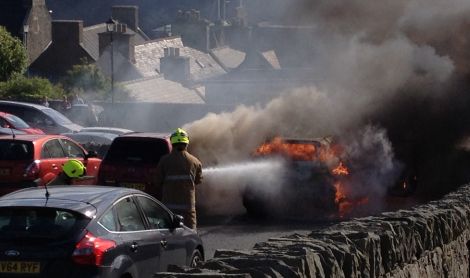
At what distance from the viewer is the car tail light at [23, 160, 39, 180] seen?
21219 mm

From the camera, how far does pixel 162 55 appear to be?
2783 inches

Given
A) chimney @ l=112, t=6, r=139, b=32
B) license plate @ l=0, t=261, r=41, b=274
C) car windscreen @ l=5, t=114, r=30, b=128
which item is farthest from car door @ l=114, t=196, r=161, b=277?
chimney @ l=112, t=6, r=139, b=32

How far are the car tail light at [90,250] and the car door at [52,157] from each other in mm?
10596

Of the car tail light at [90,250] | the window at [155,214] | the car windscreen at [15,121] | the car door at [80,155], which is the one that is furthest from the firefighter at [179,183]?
the car windscreen at [15,121]

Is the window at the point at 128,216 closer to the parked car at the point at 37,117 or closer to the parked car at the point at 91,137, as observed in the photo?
the parked car at the point at 91,137

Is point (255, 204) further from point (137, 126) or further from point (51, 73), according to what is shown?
point (51, 73)

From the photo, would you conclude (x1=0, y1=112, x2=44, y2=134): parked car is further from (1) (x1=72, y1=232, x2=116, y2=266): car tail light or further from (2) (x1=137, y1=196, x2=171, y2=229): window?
(1) (x1=72, y1=232, x2=116, y2=266): car tail light

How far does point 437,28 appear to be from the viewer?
29859 mm

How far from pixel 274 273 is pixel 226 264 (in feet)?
2.75

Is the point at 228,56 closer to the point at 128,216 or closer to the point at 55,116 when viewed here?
the point at 55,116

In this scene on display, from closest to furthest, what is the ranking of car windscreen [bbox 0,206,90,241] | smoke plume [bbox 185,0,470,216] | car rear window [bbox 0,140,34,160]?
car windscreen [bbox 0,206,90,241], car rear window [bbox 0,140,34,160], smoke plume [bbox 185,0,470,216]

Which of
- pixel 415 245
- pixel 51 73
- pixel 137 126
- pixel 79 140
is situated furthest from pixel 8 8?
pixel 415 245

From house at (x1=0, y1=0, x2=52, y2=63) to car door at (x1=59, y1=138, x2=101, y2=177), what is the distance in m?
47.1

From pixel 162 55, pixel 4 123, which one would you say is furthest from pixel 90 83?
pixel 4 123
